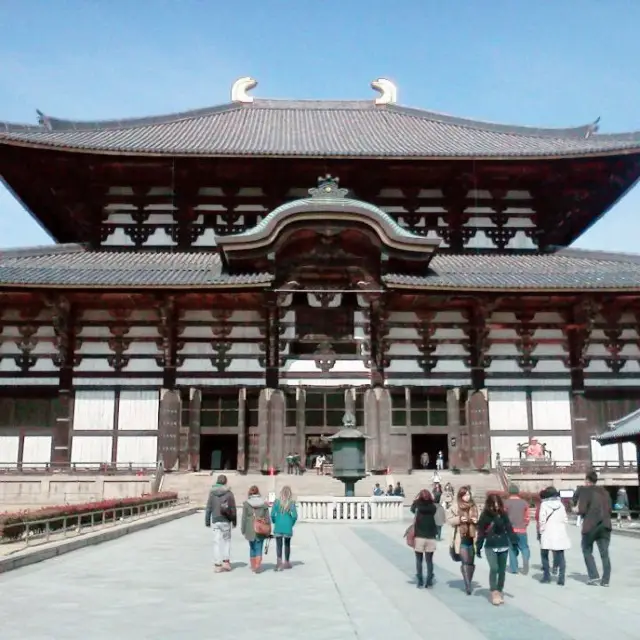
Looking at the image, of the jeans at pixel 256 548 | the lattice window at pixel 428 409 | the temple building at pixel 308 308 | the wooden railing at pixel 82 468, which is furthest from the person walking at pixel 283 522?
the lattice window at pixel 428 409

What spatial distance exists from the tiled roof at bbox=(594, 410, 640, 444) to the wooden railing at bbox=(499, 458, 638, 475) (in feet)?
21.5

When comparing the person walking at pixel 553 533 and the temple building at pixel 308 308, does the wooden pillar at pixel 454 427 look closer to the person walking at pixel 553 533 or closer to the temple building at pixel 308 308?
the temple building at pixel 308 308

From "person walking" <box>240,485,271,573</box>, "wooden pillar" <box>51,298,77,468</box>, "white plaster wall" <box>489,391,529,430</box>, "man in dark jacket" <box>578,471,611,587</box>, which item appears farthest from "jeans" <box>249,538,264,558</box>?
"white plaster wall" <box>489,391,529,430</box>

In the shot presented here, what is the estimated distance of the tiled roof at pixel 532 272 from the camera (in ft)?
97.3

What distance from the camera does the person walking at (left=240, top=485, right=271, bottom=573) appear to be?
42.3 feet

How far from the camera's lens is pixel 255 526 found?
12.9 meters

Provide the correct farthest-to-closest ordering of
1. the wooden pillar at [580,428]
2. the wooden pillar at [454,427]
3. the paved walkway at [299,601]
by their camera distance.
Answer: the wooden pillar at [580,428], the wooden pillar at [454,427], the paved walkway at [299,601]

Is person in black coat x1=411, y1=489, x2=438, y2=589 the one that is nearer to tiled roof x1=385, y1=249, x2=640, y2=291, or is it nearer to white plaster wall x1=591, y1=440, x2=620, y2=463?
tiled roof x1=385, y1=249, x2=640, y2=291

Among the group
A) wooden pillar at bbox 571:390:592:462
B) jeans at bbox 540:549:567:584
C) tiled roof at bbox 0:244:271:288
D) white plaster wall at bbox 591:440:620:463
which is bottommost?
jeans at bbox 540:549:567:584

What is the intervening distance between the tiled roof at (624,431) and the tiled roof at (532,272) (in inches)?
319

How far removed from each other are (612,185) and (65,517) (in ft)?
94.4

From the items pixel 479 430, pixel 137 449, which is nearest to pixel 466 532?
pixel 479 430

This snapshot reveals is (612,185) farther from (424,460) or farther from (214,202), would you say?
(214,202)

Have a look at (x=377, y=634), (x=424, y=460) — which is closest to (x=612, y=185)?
(x=424, y=460)
